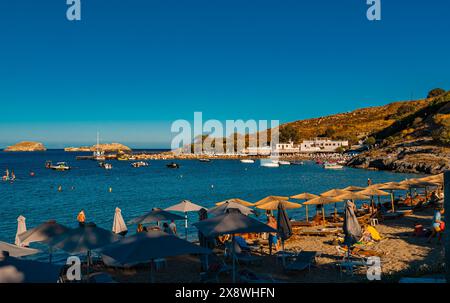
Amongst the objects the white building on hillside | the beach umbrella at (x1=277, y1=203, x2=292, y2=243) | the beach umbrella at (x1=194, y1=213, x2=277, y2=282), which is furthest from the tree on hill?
the beach umbrella at (x1=194, y1=213, x2=277, y2=282)

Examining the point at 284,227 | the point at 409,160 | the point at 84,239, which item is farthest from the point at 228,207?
the point at 409,160

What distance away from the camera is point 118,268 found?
12.5m

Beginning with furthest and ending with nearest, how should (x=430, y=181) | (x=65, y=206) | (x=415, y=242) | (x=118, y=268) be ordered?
(x=65, y=206) → (x=430, y=181) → (x=415, y=242) → (x=118, y=268)

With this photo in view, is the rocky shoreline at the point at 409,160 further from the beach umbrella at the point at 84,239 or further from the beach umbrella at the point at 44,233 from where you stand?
the beach umbrella at the point at 44,233

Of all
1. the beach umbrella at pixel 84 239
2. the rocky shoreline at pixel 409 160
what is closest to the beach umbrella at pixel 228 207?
the beach umbrella at pixel 84 239

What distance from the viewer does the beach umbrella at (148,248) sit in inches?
302

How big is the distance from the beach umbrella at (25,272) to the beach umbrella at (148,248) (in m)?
1.25

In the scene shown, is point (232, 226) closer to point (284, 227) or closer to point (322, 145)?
point (284, 227)

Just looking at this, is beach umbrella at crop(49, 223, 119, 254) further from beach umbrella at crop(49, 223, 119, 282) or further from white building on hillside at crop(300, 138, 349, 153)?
white building on hillside at crop(300, 138, 349, 153)

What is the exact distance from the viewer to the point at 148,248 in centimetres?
787

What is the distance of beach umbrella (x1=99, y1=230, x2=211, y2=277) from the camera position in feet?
25.2
